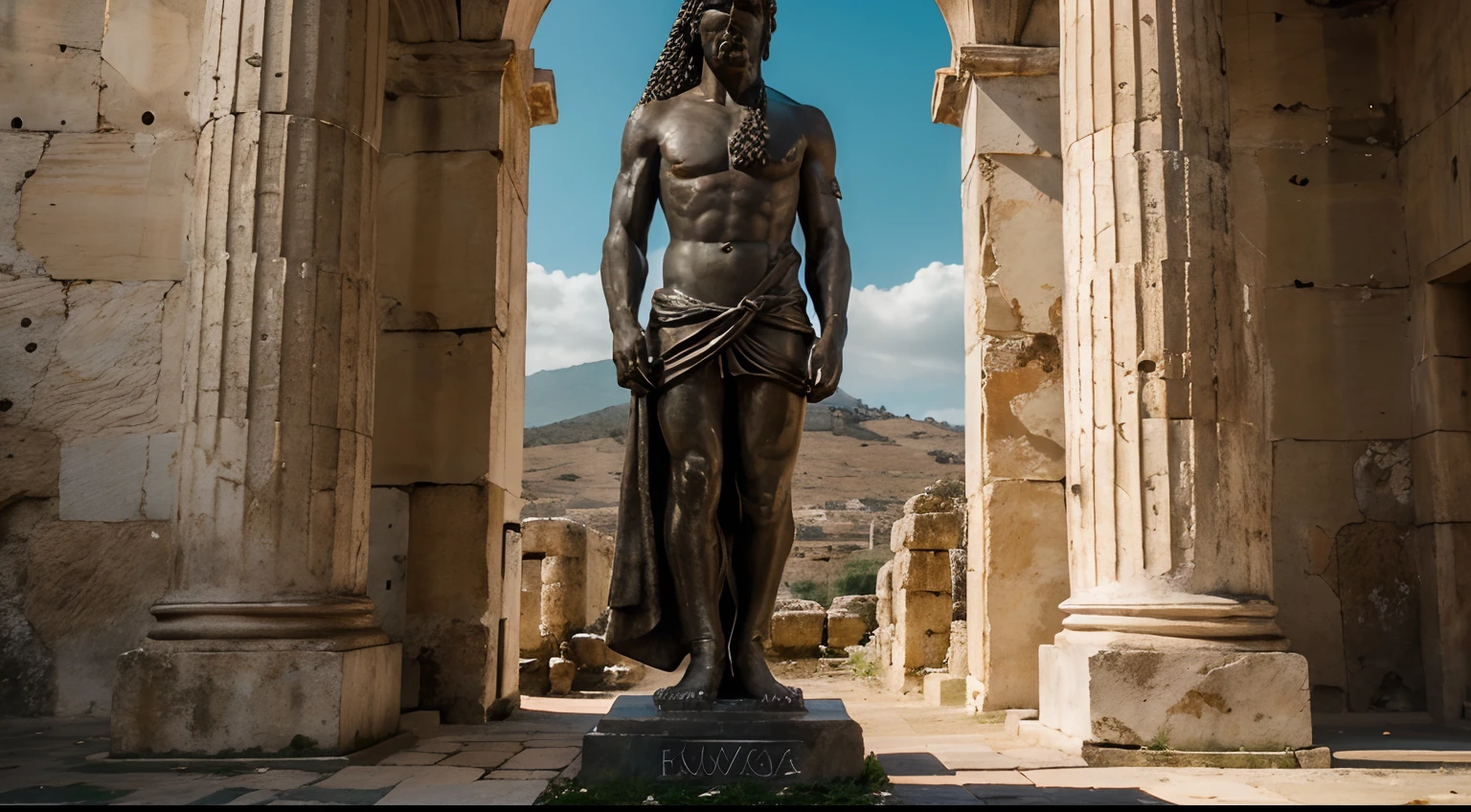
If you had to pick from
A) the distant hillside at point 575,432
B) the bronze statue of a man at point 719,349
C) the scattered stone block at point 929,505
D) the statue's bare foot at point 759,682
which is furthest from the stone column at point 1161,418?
the distant hillside at point 575,432

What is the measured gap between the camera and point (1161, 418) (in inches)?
233

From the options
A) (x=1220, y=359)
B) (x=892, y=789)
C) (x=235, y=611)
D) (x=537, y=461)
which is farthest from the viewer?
(x=537, y=461)

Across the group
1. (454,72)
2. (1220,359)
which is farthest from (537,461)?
(1220,359)

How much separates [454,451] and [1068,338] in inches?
156

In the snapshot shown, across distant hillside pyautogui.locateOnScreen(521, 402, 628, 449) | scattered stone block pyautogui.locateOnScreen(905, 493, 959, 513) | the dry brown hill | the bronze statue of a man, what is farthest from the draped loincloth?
distant hillside pyautogui.locateOnScreen(521, 402, 628, 449)

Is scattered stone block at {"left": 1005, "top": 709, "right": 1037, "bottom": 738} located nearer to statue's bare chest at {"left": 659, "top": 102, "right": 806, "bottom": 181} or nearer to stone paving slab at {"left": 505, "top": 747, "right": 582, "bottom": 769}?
stone paving slab at {"left": 505, "top": 747, "right": 582, "bottom": 769}

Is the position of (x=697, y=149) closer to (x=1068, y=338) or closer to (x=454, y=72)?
(x=1068, y=338)

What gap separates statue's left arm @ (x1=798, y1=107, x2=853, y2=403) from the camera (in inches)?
185

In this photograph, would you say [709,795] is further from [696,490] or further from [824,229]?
[824,229]

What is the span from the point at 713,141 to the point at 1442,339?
5425 mm

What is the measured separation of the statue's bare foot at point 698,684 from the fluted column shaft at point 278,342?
6.93 feet

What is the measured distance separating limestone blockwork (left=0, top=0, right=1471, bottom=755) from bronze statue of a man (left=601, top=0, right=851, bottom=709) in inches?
73.6

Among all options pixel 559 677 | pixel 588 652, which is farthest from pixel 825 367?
pixel 588 652

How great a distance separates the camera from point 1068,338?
20.9ft
